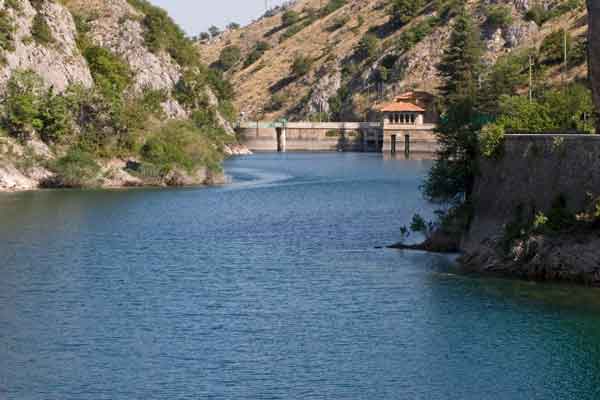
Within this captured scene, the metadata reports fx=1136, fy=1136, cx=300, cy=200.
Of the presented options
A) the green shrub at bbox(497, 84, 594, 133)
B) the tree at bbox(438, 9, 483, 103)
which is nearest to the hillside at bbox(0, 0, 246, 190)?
the green shrub at bbox(497, 84, 594, 133)

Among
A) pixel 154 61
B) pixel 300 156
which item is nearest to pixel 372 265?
pixel 154 61

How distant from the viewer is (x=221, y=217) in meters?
76.8

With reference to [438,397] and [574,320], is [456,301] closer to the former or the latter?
[574,320]

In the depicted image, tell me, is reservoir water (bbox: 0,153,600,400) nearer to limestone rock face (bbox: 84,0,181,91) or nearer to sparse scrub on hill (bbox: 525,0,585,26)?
limestone rock face (bbox: 84,0,181,91)

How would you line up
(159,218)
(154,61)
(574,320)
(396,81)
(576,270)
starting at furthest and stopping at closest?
(396,81), (154,61), (159,218), (576,270), (574,320)

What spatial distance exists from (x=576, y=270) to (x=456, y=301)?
494cm

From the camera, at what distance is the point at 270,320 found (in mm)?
42656

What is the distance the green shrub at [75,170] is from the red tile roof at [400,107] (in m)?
85.1

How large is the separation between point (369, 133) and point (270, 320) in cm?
14521

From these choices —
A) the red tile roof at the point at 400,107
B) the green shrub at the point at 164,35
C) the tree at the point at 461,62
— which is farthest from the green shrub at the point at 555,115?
the red tile roof at the point at 400,107

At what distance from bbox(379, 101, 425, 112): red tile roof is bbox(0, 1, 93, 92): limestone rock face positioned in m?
67.3

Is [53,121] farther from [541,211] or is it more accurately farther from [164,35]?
[541,211]

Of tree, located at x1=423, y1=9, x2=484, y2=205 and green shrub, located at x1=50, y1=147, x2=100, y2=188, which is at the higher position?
tree, located at x1=423, y1=9, x2=484, y2=205

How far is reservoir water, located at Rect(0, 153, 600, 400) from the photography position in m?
34.5
